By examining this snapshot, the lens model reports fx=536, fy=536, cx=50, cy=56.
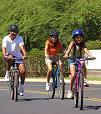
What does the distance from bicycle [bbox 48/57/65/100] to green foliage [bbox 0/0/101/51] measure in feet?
A: 76.8

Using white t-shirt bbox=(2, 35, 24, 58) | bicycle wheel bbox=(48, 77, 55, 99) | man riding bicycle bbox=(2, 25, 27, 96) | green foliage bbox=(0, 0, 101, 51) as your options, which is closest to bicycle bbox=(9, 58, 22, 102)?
man riding bicycle bbox=(2, 25, 27, 96)

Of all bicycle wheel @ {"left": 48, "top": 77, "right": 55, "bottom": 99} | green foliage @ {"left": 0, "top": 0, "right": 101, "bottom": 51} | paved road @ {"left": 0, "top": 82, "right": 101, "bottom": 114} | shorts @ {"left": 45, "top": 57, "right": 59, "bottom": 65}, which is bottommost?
paved road @ {"left": 0, "top": 82, "right": 101, "bottom": 114}

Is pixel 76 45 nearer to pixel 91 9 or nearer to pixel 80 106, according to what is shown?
pixel 80 106

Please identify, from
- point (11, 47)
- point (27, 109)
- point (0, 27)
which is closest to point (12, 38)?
point (11, 47)

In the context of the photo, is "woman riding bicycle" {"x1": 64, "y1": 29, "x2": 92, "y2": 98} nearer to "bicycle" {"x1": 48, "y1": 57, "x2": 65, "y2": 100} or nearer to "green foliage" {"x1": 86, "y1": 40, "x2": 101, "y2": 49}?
"bicycle" {"x1": 48, "y1": 57, "x2": 65, "y2": 100}

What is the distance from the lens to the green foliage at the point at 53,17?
38.6 meters

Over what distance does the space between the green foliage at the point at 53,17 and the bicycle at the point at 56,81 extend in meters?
23.4

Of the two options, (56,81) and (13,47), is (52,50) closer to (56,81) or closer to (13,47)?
(56,81)

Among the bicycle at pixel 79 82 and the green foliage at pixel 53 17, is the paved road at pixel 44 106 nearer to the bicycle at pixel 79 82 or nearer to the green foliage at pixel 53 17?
the bicycle at pixel 79 82

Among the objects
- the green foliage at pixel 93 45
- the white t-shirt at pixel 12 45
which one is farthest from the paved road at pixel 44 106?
the green foliage at pixel 93 45

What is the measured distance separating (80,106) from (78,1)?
28.1 meters

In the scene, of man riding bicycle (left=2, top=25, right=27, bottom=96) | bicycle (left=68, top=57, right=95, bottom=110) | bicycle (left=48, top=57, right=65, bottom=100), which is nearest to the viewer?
bicycle (left=68, top=57, right=95, bottom=110)

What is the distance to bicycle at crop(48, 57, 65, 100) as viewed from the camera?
1409 centimetres

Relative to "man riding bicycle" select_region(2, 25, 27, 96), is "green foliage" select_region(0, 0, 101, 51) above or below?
above
